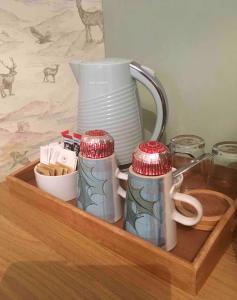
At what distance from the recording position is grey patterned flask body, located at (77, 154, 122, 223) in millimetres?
491

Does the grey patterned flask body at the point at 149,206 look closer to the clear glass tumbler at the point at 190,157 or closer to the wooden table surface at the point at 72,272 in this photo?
the wooden table surface at the point at 72,272

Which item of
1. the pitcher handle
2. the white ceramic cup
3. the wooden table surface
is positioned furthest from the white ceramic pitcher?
the wooden table surface

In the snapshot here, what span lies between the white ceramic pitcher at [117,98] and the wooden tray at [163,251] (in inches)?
6.7

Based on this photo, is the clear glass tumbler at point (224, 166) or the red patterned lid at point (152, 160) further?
the clear glass tumbler at point (224, 166)

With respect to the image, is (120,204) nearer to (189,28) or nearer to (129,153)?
(129,153)

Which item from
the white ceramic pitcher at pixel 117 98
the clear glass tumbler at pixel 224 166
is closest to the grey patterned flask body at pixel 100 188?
the white ceramic pitcher at pixel 117 98

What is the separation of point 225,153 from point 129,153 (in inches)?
8.2

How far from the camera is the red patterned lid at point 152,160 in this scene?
43 cm

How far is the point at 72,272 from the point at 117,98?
332mm

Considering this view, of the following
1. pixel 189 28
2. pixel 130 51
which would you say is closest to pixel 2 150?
pixel 130 51

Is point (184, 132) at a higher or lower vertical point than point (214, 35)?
lower

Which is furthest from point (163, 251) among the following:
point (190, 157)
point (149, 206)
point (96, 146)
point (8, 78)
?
point (8, 78)

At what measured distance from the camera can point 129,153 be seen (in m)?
0.65

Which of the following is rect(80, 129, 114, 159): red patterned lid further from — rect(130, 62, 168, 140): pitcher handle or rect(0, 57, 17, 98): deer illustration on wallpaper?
rect(0, 57, 17, 98): deer illustration on wallpaper
